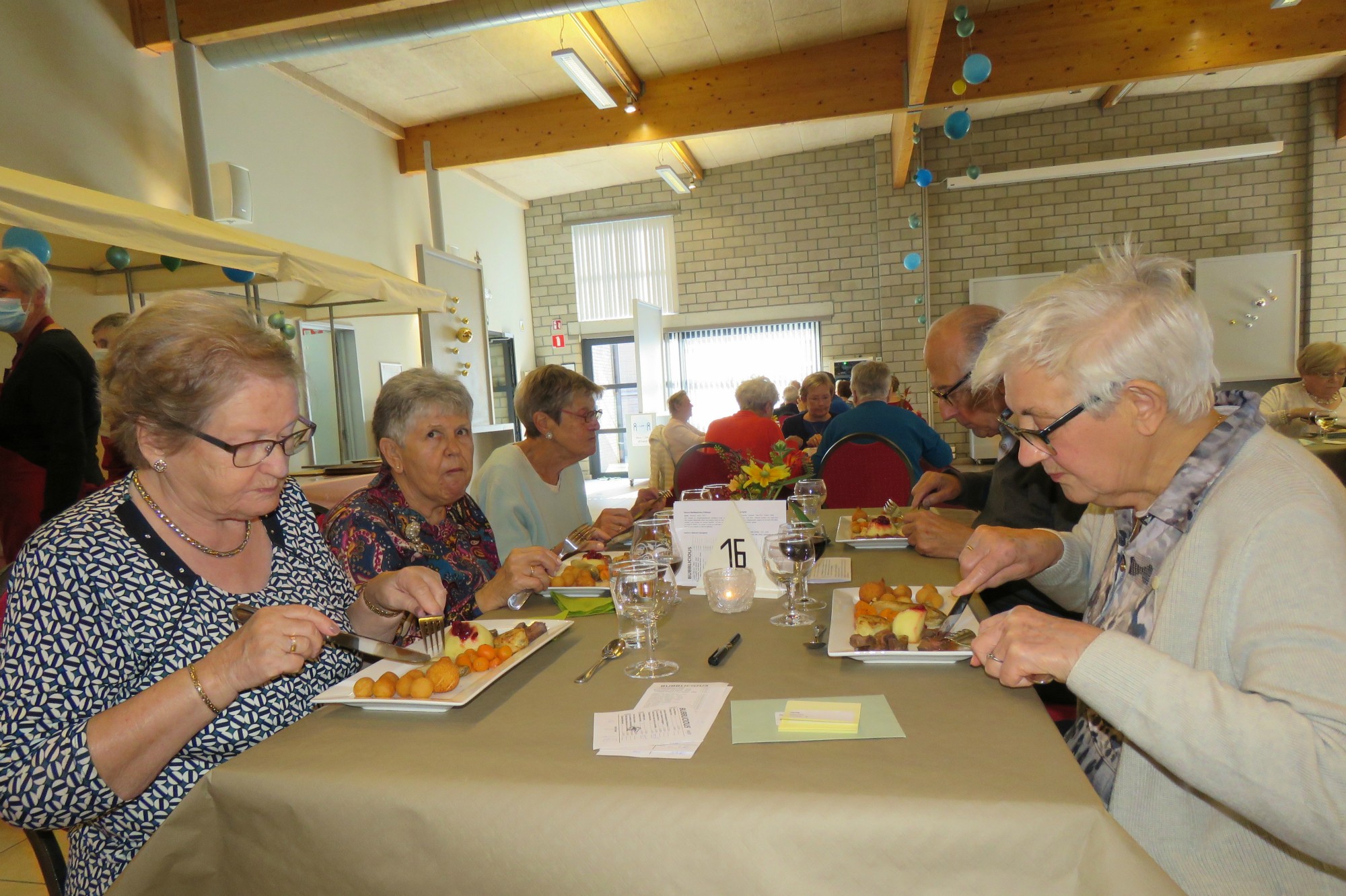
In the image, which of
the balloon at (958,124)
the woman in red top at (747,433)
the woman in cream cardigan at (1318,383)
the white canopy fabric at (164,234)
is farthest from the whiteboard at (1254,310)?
the white canopy fabric at (164,234)

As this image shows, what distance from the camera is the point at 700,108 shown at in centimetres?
831

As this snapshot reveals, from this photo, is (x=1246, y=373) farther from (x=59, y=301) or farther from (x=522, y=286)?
(x=59, y=301)

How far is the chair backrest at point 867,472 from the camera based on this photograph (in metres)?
3.88

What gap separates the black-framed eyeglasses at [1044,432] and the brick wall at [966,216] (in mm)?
10341

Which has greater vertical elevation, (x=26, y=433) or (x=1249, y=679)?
(x=26, y=433)

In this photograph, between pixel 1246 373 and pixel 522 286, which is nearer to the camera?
pixel 1246 373

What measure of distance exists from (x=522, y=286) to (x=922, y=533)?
10955 millimetres

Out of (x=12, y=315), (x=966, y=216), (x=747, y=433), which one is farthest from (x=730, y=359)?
(x=12, y=315)

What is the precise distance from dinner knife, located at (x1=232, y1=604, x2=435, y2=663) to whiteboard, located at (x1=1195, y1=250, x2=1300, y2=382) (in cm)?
1149

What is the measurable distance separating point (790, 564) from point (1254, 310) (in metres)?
11.5

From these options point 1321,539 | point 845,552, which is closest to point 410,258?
point 845,552

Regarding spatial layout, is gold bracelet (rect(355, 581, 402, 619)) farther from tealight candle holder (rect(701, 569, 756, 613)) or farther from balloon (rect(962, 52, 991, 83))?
balloon (rect(962, 52, 991, 83))

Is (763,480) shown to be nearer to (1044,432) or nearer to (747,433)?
(1044,432)

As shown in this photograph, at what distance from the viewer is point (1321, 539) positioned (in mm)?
966
